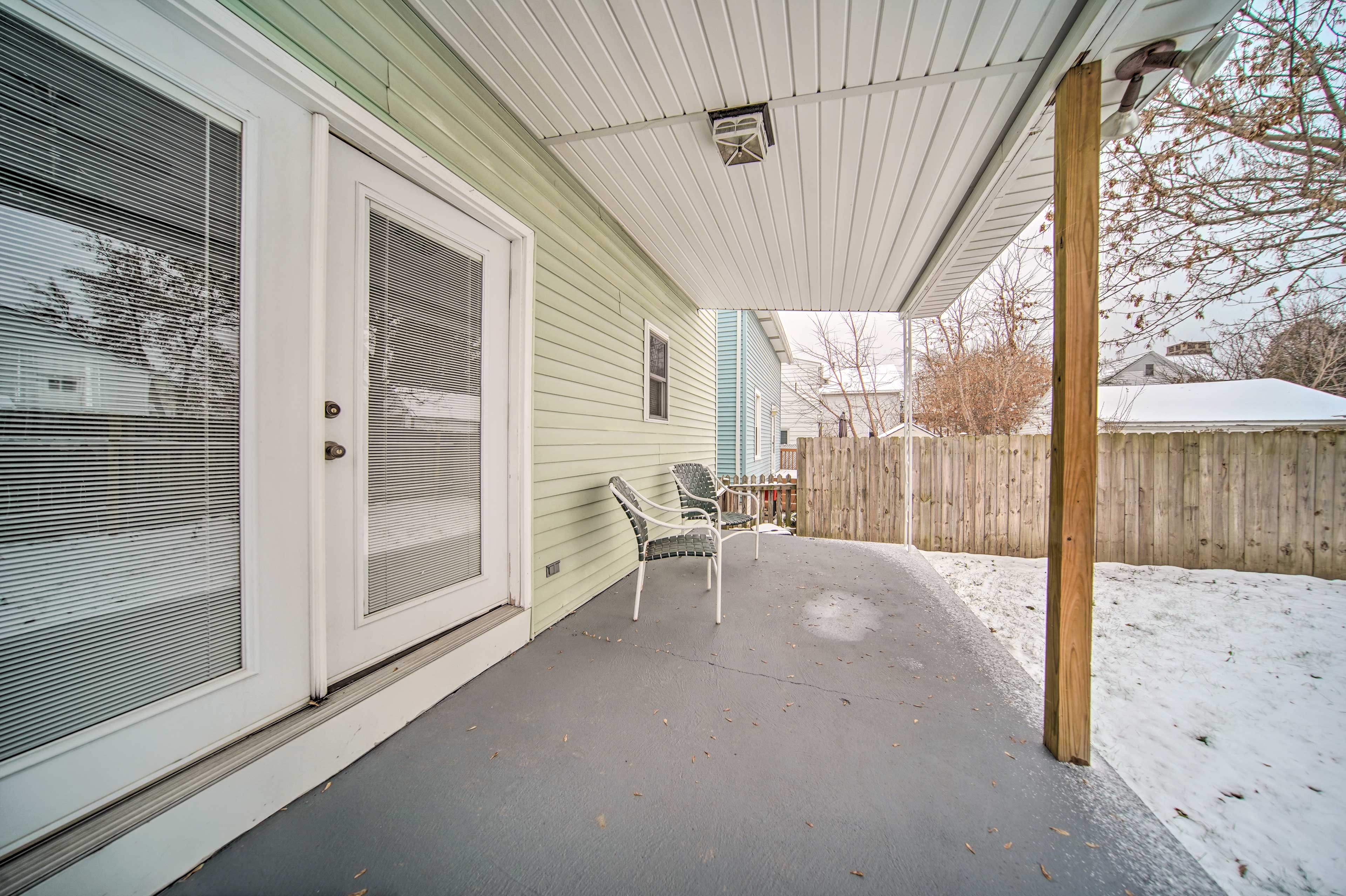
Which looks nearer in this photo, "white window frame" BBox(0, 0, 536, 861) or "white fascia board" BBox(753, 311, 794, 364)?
"white window frame" BBox(0, 0, 536, 861)

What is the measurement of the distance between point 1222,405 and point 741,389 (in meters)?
8.78

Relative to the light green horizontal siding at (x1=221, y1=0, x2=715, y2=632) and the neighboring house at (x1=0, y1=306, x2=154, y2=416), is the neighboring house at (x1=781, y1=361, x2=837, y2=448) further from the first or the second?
the neighboring house at (x1=0, y1=306, x2=154, y2=416)

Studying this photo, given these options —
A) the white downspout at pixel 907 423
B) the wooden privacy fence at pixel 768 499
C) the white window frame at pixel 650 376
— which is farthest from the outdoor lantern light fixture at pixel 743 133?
the wooden privacy fence at pixel 768 499

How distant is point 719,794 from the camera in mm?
1420

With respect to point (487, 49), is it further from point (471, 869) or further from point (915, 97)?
point (471, 869)

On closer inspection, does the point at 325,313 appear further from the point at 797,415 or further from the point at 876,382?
the point at 876,382

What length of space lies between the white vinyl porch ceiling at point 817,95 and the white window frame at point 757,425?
5.46 m

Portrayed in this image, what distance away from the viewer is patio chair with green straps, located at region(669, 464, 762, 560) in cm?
401

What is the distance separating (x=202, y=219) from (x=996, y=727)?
10.7ft

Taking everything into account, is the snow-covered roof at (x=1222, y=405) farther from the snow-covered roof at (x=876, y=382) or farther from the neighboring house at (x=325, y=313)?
the neighboring house at (x=325, y=313)

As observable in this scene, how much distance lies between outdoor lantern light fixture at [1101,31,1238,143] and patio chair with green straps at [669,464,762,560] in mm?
3103

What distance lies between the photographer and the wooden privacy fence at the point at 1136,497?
3.86 meters

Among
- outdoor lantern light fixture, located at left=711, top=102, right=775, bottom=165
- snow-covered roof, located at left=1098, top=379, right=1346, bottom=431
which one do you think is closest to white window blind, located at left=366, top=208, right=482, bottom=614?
outdoor lantern light fixture, located at left=711, top=102, right=775, bottom=165

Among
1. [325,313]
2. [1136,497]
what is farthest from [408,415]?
[1136,497]
